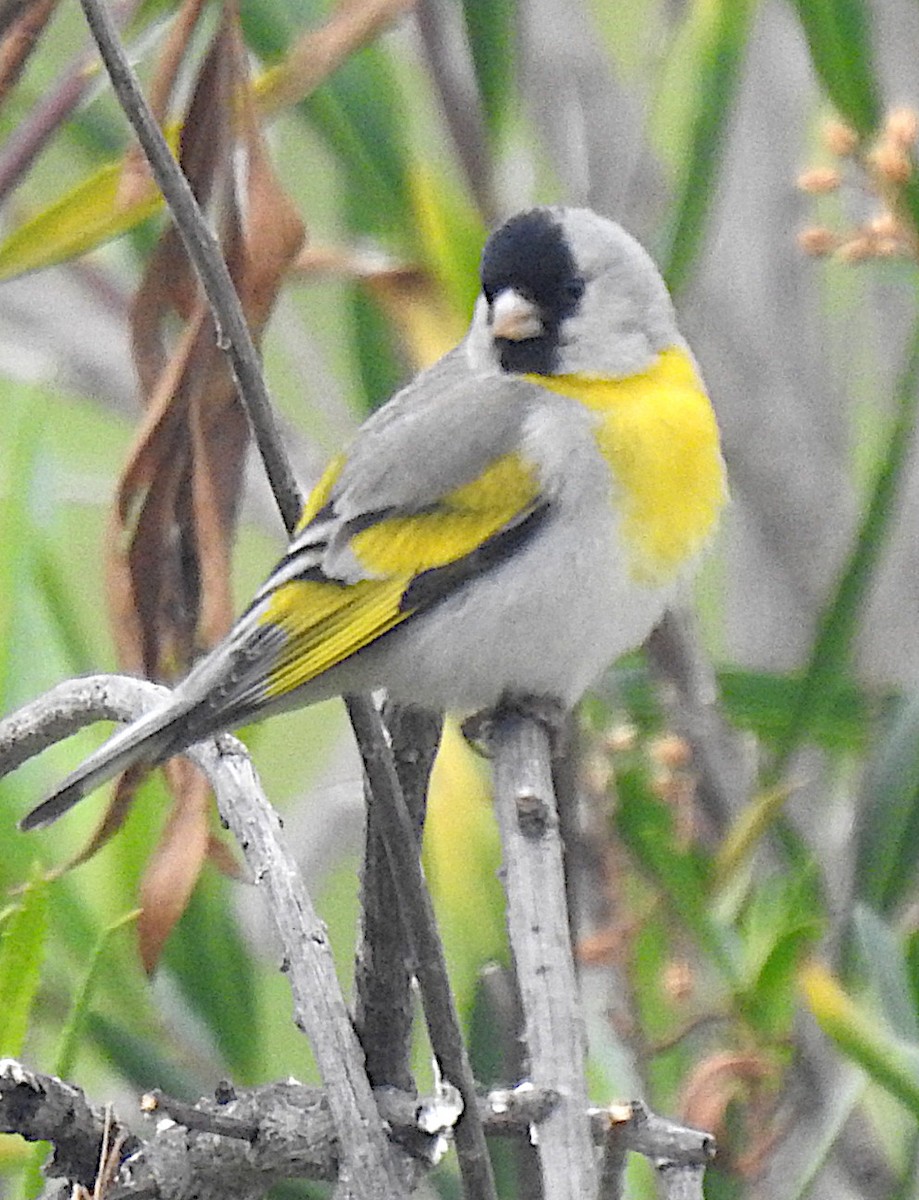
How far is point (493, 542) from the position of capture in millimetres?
1804

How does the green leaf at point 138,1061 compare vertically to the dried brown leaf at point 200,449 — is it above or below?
below

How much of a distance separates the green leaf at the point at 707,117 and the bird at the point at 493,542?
0.62ft

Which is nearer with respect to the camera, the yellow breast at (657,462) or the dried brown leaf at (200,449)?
the dried brown leaf at (200,449)

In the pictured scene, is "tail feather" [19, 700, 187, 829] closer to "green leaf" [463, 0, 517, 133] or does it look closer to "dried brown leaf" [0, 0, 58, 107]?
"dried brown leaf" [0, 0, 58, 107]

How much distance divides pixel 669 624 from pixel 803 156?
1.18 m

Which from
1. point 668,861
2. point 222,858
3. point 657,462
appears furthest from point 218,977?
point 657,462

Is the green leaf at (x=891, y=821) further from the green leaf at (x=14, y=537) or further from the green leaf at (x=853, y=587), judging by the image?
the green leaf at (x=14, y=537)

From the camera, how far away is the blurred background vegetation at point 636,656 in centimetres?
182

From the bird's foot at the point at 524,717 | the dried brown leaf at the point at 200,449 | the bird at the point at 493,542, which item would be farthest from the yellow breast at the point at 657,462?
the dried brown leaf at the point at 200,449

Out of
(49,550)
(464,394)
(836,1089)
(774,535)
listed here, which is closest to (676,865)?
(836,1089)

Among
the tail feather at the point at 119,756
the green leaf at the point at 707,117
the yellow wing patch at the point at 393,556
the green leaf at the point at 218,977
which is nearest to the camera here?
the tail feather at the point at 119,756

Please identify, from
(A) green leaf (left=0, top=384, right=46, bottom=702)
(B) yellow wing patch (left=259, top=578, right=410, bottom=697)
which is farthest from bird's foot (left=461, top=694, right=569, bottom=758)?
(A) green leaf (left=0, top=384, right=46, bottom=702)

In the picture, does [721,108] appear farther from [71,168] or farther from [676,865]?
[71,168]

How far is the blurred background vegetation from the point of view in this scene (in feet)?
5.98
